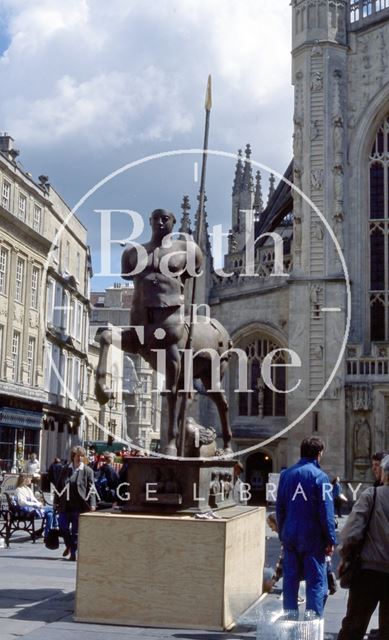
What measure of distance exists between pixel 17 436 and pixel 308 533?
26.4m

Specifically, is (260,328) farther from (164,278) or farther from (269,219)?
(164,278)

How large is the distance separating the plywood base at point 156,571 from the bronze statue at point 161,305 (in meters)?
0.96

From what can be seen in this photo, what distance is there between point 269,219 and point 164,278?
2706 centimetres

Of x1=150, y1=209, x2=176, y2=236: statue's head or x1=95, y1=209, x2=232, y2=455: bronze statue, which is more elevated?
x1=150, y1=209, x2=176, y2=236: statue's head

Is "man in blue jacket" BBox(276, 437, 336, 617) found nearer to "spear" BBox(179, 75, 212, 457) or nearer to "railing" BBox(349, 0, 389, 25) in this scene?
"spear" BBox(179, 75, 212, 457)

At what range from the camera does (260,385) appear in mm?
30047

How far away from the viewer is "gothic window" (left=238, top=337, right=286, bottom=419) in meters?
30.0

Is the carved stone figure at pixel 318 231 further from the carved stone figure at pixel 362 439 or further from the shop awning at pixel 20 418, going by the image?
the shop awning at pixel 20 418

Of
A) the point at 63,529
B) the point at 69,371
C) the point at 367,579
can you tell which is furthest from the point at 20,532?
the point at 69,371

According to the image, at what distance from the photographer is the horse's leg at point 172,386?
8102mm

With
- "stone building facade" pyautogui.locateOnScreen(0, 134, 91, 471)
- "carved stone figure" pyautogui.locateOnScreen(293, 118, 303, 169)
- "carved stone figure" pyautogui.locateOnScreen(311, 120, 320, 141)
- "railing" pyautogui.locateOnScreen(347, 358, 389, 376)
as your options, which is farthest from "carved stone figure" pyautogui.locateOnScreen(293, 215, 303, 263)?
"stone building facade" pyautogui.locateOnScreen(0, 134, 91, 471)

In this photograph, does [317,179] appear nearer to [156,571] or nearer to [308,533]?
[156,571]

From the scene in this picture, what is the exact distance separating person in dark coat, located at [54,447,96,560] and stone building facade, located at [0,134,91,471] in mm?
16613

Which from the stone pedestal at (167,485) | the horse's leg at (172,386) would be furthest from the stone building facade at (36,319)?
the stone pedestal at (167,485)
